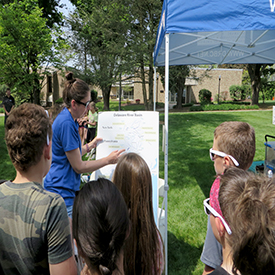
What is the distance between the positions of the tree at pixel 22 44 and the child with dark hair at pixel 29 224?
1247 centimetres

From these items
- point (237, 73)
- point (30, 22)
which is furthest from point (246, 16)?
point (237, 73)

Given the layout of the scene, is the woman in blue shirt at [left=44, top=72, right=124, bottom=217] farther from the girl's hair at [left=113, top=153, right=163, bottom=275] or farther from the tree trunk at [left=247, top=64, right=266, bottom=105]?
the tree trunk at [left=247, top=64, right=266, bottom=105]

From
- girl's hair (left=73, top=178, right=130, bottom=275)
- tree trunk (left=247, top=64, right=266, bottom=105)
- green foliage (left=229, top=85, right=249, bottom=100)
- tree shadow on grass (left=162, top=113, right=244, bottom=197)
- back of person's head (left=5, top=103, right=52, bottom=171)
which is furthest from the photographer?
green foliage (left=229, top=85, right=249, bottom=100)

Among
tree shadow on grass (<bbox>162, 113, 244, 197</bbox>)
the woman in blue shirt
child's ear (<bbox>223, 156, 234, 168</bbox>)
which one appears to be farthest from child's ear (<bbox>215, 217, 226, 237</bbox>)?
tree shadow on grass (<bbox>162, 113, 244, 197</bbox>)

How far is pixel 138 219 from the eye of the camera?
149cm

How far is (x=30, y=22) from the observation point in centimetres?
1198

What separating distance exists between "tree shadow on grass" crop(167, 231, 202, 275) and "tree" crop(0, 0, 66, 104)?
1205 centimetres

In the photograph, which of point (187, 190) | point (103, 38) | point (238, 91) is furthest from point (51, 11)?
point (238, 91)

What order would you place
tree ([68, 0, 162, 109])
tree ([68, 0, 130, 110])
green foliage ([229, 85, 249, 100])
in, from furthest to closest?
green foliage ([229, 85, 249, 100])
tree ([68, 0, 130, 110])
tree ([68, 0, 162, 109])

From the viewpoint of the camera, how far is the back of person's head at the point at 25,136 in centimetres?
115

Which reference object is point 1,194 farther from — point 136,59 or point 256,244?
point 136,59

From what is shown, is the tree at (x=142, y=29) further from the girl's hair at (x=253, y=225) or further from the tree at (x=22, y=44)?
the girl's hair at (x=253, y=225)

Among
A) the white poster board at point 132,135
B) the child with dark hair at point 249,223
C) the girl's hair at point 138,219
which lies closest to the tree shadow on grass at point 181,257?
the white poster board at point 132,135

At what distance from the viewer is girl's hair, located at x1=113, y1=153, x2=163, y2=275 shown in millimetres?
1383
